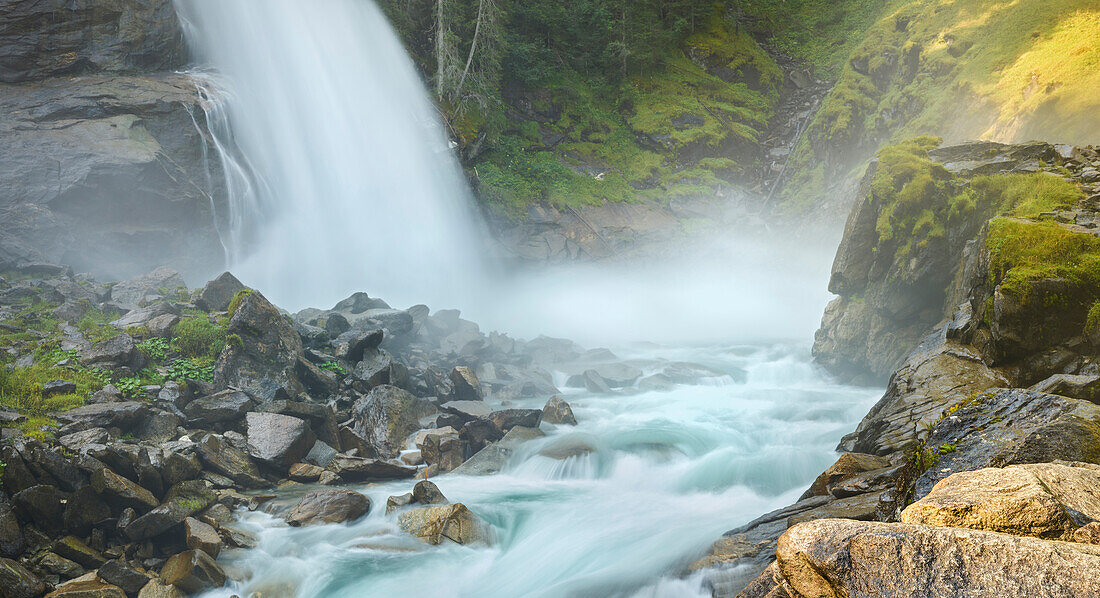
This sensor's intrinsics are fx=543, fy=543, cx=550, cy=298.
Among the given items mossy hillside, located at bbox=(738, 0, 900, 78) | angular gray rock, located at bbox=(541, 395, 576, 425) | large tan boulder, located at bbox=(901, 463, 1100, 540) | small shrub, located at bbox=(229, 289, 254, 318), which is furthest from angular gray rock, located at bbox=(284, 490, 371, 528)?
mossy hillside, located at bbox=(738, 0, 900, 78)

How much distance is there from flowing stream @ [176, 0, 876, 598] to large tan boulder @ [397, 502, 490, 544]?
148mm

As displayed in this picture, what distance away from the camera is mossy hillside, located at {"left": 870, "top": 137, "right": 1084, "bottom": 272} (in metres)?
8.83

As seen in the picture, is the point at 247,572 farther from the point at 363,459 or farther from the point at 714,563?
the point at 714,563

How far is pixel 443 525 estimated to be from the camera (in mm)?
6727

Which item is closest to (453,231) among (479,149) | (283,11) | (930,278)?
(479,149)

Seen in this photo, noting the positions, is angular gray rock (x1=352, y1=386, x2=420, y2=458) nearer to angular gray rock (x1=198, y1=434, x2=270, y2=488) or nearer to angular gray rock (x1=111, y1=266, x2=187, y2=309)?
angular gray rock (x1=198, y1=434, x2=270, y2=488)

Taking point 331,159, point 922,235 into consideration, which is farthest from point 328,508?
point 331,159

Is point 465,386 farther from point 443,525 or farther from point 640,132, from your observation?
point 640,132

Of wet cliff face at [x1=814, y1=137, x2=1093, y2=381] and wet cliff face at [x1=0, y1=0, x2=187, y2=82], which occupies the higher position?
wet cliff face at [x1=0, y1=0, x2=187, y2=82]

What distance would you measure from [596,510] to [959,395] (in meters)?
4.83

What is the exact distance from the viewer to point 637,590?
17.9 ft

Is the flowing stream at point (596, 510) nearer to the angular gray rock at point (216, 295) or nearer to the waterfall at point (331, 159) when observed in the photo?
the angular gray rock at point (216, 295)

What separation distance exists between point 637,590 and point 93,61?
22.3 metres

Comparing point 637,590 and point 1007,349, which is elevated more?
point 1007,349
